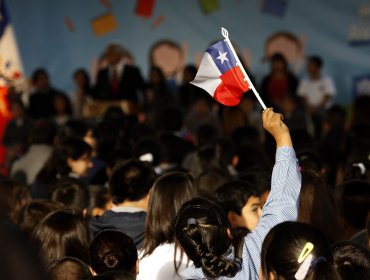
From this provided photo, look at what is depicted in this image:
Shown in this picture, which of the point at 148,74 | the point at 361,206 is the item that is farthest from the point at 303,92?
the point at 361,206

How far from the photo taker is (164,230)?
178 inches

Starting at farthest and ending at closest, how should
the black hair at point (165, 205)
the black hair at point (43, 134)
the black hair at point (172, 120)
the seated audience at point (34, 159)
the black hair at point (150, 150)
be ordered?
1. the black hair at point (172, 120)
2. the black hair at point (43, 134)
3. the seated audience at point (34, 159)
4. the black hair at point (150, 150)
5. the black hair at point (165, 205)

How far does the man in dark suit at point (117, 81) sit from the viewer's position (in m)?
14.3

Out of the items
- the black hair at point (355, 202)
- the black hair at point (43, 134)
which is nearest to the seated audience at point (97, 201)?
the black hair at point (355, 202)

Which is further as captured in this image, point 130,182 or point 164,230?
point 130,182

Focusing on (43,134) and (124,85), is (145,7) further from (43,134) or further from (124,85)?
(43,134)

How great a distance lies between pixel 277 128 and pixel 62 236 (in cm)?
142

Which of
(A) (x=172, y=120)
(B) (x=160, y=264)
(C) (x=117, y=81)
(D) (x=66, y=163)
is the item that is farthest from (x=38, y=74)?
(B) (x=160, y=264)

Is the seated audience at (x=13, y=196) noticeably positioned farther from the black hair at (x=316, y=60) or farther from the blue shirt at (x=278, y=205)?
the black hair at (x=316, y=60)

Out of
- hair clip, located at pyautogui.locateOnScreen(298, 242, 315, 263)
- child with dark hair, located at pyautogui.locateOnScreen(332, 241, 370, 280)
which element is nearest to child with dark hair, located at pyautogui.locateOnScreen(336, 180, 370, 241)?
child with dark hair, located at pyautogui.locateOnScreen(332, 241, 370, 280)

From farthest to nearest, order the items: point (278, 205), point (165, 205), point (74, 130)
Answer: point (74, 130), point (165, 205), point (278, 205)

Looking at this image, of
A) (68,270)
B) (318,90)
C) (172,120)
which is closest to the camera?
(68,270)

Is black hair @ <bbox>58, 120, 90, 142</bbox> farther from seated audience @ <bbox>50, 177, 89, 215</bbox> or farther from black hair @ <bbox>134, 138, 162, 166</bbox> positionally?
seated audience @ <bbox>50, 177, 89, 215</bbox>

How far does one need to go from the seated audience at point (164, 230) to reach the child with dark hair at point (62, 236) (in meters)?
0.38
